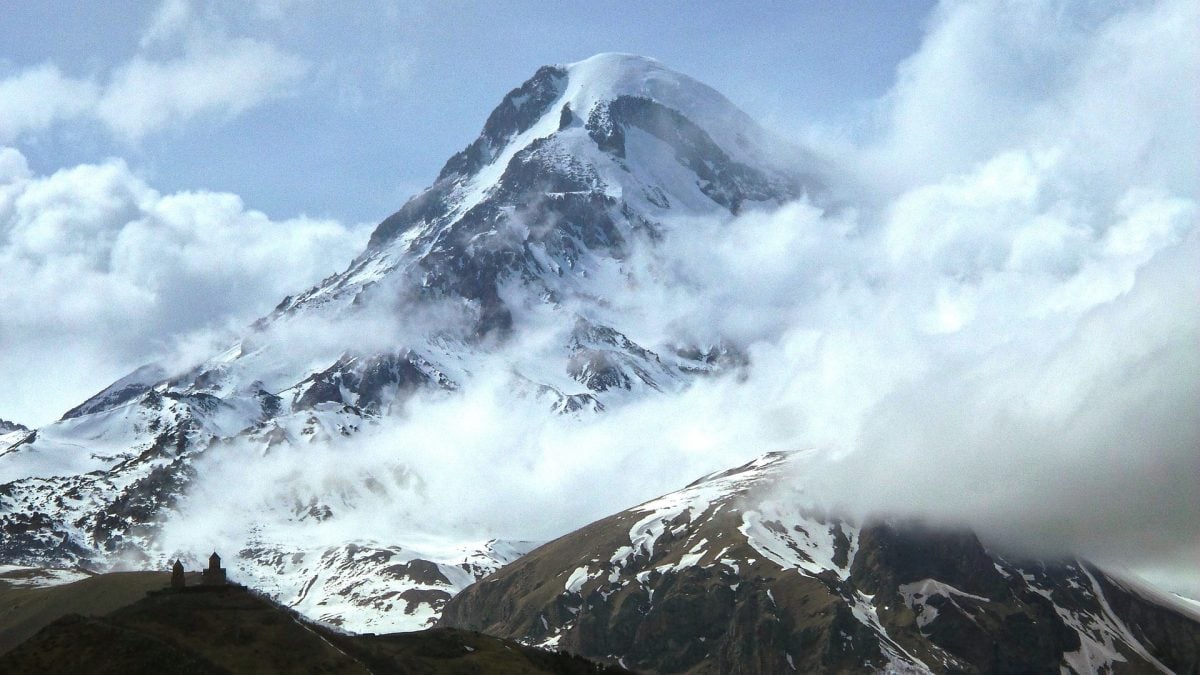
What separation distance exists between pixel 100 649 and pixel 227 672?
18959 mm

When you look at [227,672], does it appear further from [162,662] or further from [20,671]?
[20,671]

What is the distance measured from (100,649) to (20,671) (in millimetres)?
11626

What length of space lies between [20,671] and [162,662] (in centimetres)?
1923

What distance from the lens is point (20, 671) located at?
627 feet

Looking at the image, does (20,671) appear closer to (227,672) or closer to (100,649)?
(100,649)

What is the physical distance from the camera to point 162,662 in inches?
7795

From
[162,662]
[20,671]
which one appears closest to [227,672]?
[162,662]

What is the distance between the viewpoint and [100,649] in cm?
19912

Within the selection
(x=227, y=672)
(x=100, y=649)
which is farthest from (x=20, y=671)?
(x=227, y=672)

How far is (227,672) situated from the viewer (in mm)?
199875

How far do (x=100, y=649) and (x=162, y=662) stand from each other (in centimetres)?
976

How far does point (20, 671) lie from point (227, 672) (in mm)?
28488
